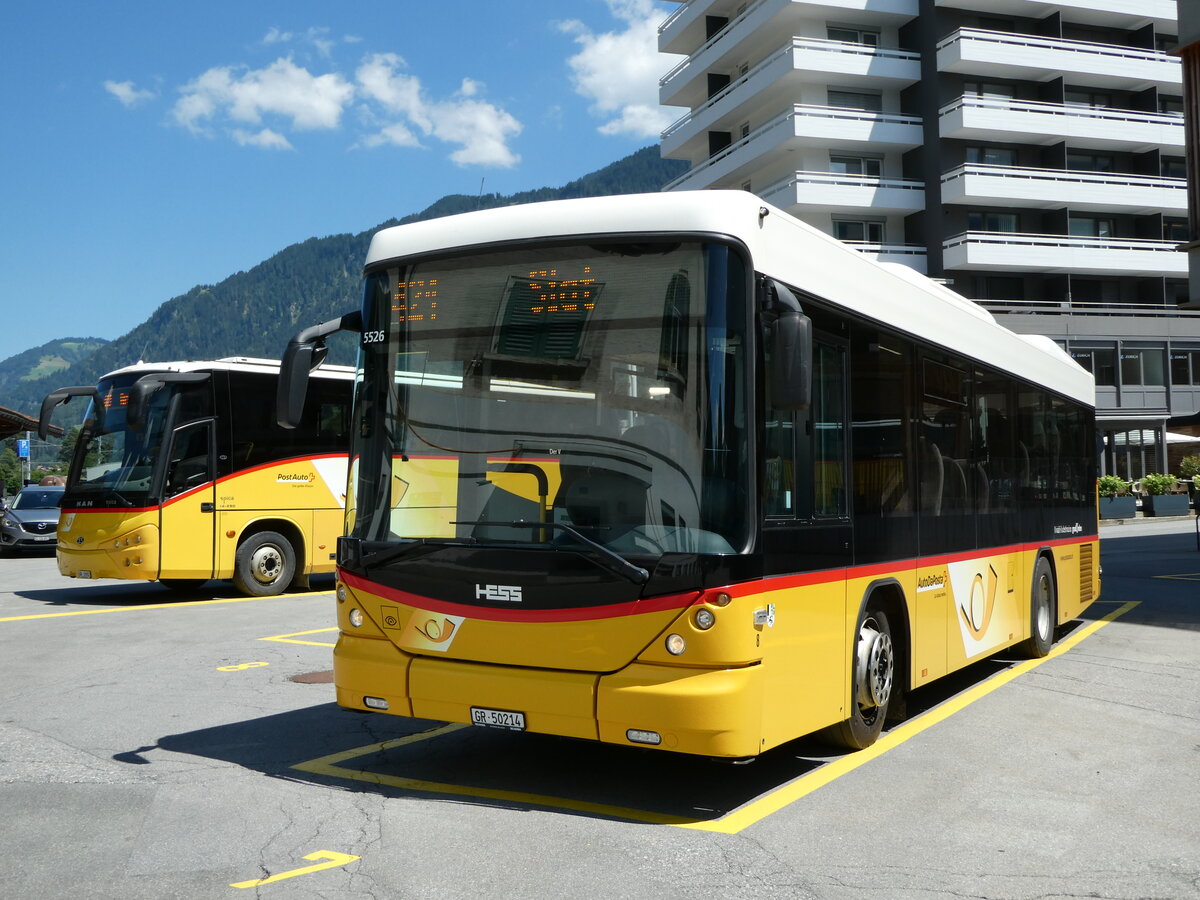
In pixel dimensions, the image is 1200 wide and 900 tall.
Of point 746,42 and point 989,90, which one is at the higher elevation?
point 746,42

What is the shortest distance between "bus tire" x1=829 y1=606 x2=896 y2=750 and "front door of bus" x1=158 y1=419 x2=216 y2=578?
1164 cm

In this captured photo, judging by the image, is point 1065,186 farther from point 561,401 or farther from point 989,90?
point 561,401

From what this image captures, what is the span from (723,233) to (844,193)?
148 feet

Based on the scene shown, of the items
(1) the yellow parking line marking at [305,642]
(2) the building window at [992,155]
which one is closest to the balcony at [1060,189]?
(2) the building window at [992,155]

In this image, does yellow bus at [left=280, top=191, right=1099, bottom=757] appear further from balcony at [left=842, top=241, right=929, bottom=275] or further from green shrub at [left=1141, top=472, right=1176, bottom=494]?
balcony at [left=842, top=241, right=929, bottom=275]

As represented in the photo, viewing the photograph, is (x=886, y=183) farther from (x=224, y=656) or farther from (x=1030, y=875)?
(x=1030, y=875)

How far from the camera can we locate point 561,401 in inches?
239

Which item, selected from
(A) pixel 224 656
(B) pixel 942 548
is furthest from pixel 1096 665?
(A) pixel 224 656

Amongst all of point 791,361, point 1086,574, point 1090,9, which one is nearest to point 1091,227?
point 1090,9

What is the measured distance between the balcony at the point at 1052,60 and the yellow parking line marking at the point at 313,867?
4889 centimetres

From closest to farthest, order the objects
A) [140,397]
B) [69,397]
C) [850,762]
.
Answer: [850,762] < [140,397] < [69,397]

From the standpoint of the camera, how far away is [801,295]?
260 inches

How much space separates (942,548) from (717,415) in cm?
358

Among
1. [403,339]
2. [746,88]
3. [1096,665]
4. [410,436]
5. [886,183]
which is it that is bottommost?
[1096,665]
